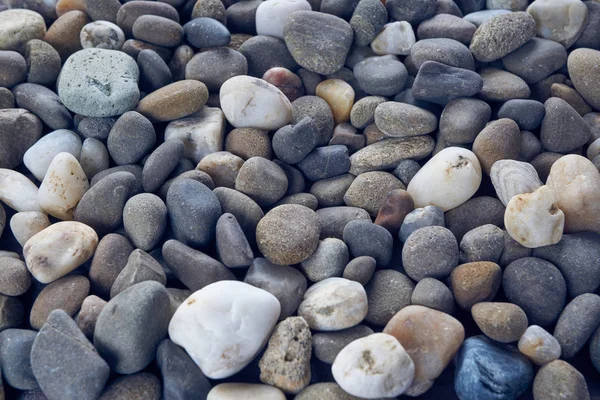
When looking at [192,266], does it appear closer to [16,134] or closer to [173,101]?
[173,101]

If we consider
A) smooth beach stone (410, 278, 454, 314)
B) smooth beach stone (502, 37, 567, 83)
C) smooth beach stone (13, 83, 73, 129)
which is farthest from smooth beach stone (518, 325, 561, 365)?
smooth beach stone (13, 83, 73, 129)

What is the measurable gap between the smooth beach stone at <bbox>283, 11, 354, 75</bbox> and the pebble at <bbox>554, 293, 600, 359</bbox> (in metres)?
0.74

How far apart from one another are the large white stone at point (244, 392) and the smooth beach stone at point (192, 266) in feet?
0.61

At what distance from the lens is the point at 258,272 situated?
969 mm

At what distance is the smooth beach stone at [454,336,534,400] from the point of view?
0.83 metres

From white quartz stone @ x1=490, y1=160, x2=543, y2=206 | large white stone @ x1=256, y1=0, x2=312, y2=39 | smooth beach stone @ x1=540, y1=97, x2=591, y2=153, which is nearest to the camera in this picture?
white quartz stone @ x1=490, y1=160, x2=543, y2=206

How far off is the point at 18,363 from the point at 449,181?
83 centimetres

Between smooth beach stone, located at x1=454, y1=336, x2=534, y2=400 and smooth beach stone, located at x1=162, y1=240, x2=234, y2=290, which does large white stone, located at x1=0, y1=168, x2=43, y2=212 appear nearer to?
smooth beach stone, located at x1=162, y1=240, x2=234, y2=290

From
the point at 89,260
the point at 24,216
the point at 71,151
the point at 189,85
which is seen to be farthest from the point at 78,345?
the point at 189,85

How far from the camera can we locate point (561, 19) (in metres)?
1.29

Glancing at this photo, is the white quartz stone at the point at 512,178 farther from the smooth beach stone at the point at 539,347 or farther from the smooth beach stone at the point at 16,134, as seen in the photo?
the smooth beach stone at the point at 16,134

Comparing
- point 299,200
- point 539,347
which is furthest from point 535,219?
point 299,200

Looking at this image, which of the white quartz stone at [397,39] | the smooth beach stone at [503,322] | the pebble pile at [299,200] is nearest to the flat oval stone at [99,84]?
the pebble pile at [299,200]

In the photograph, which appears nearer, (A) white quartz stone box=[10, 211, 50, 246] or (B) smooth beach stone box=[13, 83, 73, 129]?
(A) white quartz stone box=[10, 211, 50, 246]
